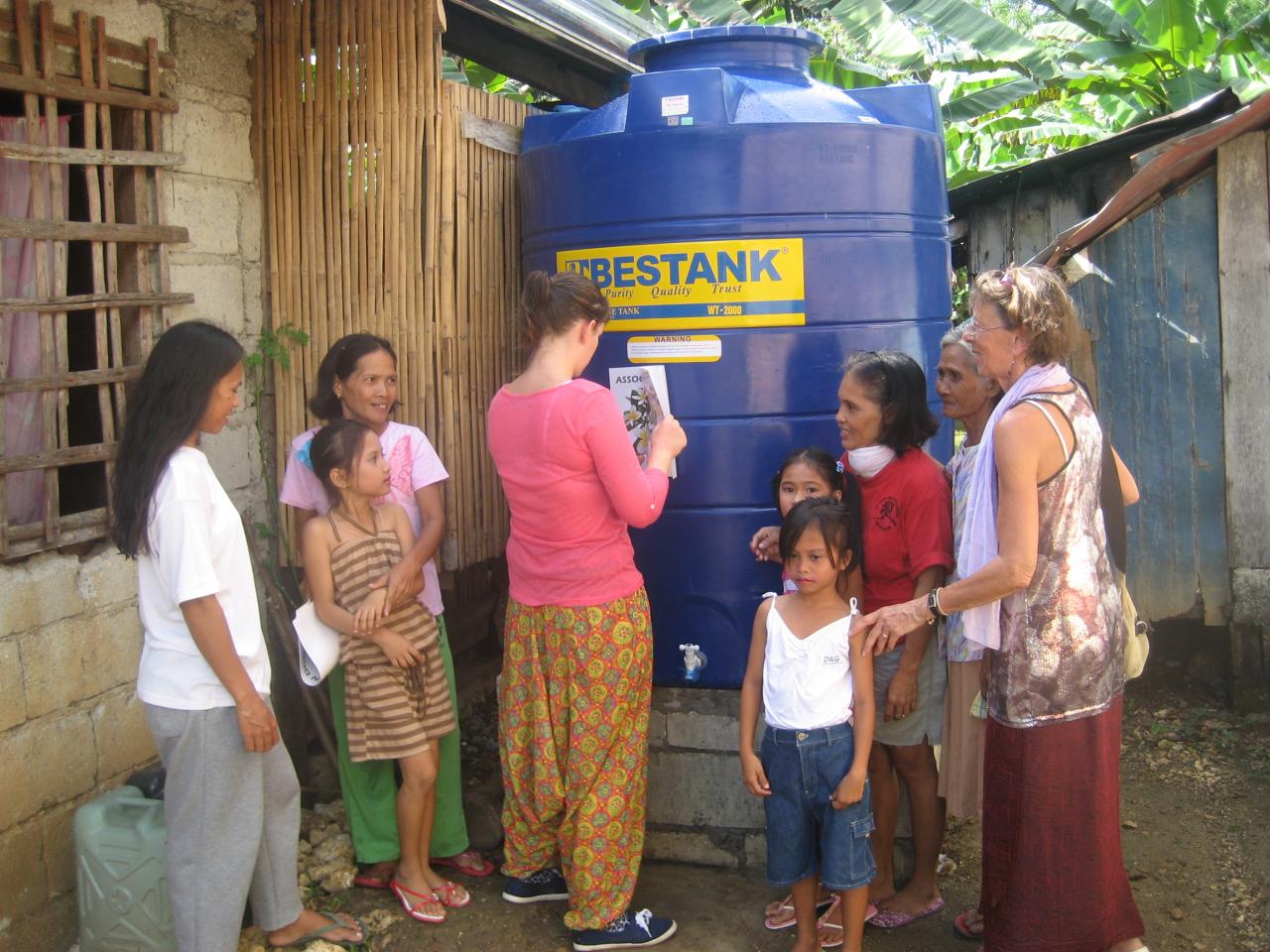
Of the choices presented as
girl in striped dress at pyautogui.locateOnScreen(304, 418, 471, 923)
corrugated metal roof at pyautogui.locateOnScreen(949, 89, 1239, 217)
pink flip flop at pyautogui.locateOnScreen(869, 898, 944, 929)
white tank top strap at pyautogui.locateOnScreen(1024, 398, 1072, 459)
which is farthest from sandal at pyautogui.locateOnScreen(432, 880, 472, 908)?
corrugated metal roof at pyautogui.locateOnScreen(949, 89, 1239, 217)

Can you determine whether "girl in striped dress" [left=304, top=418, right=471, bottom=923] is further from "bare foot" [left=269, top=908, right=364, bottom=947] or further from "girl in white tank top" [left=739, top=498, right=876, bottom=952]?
"girl in white tank top" [left=739, top=498, right=876, bottom=952]

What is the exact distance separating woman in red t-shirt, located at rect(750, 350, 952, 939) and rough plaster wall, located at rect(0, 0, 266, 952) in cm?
187

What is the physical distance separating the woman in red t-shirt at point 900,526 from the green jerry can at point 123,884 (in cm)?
184

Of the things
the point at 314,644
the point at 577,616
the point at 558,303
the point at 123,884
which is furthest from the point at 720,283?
the point at 123,884

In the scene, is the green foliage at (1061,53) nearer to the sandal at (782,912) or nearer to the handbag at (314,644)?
the handbag at (314,644)

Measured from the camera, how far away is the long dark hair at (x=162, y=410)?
2.65 m

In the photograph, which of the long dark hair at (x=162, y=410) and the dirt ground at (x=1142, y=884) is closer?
the long dark hair at (x=162, y=410)

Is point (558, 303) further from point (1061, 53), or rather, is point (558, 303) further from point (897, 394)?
point (1061, 53)

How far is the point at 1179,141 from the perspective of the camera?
4.59 meters

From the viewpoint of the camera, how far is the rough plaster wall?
2996 millimetres

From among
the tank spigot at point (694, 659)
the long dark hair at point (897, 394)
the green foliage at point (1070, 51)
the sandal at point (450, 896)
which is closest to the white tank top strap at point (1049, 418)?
the long dark hair at point (897, 394)

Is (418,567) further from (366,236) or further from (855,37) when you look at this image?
(855,37)

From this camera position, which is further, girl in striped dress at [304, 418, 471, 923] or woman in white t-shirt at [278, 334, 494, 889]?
woman in white t-shirt at [278, 334, 494, 889]

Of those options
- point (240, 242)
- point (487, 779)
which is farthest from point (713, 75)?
point (487, 779)
